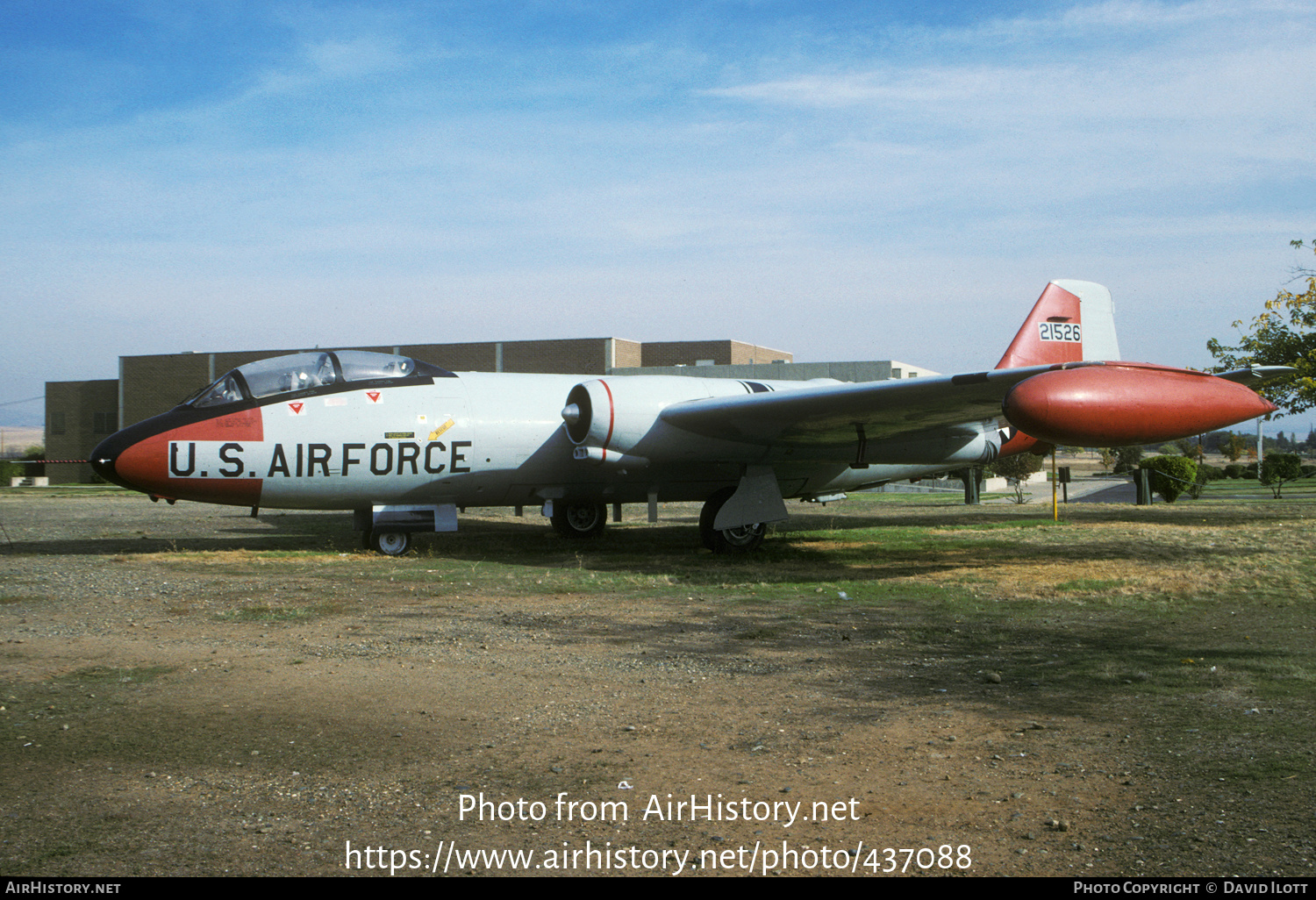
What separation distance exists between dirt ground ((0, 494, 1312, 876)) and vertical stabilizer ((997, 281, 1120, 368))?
9.97 meters

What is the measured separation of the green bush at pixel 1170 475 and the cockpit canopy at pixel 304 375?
21606 millimetres

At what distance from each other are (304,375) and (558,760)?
9.51 meters

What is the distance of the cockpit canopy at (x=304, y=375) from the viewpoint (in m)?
12.3

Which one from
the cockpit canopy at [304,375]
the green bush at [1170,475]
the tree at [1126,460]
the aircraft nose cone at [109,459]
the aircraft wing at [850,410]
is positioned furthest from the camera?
the tree at [1126,460]

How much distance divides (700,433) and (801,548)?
2.85m

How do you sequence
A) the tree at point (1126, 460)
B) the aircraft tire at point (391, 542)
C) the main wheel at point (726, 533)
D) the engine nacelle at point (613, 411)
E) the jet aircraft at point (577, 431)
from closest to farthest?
the jet aircraft at point (577, 431), the engine nacelle at point (613, 411), the aircraft tire at point (391, 542), the main wheel at point (726, 533), the tree at point (1126, 460)

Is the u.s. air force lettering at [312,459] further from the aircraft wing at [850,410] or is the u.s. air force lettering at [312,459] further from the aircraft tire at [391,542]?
the aircraft wing at [850,410]

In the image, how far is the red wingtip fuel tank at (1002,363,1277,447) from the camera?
9.96 m

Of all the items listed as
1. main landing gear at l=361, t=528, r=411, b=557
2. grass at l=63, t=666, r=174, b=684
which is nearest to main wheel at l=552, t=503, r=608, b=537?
main landing gear at l=361, t=528, r=411, b=557

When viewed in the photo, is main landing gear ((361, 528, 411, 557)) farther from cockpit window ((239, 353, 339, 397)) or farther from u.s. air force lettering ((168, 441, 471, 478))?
cockpit window ((239, 353, 339, 397))

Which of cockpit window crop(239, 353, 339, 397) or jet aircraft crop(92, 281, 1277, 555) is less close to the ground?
cockpit window crop(239, 353, 339, 397)

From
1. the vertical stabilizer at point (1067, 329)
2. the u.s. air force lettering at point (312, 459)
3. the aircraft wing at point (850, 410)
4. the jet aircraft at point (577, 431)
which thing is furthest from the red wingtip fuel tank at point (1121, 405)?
the u.s. air force lettering at point (312, 459)

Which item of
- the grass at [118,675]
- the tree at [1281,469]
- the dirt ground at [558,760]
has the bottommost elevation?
the dirt ground at [558,760]

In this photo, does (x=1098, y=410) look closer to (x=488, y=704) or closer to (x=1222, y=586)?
(x=1222, y=586)
